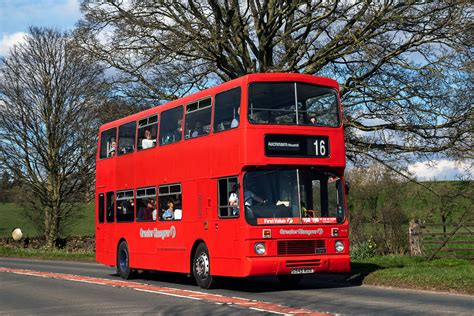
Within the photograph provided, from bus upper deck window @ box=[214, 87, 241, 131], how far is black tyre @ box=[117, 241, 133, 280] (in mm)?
6675

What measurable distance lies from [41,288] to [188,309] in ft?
24.7

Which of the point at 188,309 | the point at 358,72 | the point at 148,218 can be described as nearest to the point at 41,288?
the point at 148,218

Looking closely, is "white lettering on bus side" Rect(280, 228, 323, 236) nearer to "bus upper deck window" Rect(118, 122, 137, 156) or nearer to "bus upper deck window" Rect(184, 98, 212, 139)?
"bus upper deck window" Rect(184, 98, 212, 139)

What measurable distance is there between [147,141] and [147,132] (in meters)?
0.26

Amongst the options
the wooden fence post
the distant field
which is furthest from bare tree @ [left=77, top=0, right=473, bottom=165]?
the distant field

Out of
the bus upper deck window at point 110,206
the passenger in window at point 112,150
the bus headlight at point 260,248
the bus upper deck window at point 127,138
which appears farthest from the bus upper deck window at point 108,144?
the bus headlight at point 260,248

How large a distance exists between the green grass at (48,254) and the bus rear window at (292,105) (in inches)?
890

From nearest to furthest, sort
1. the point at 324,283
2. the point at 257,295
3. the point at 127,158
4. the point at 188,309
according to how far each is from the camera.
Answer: the point at 188,309 → the point at 257,295 → the point at 324,283 → the point at 127,158

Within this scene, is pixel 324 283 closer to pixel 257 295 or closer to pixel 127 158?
pixel 257 295

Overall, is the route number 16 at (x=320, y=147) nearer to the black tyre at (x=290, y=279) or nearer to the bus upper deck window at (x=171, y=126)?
the black tyre at (x=290, y=279)

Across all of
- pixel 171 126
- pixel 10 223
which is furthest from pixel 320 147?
pixel 10 223

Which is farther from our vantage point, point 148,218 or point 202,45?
point 202,45

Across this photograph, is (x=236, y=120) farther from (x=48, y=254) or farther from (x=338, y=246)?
(x=48, y=254)

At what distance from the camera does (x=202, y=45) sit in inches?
993
